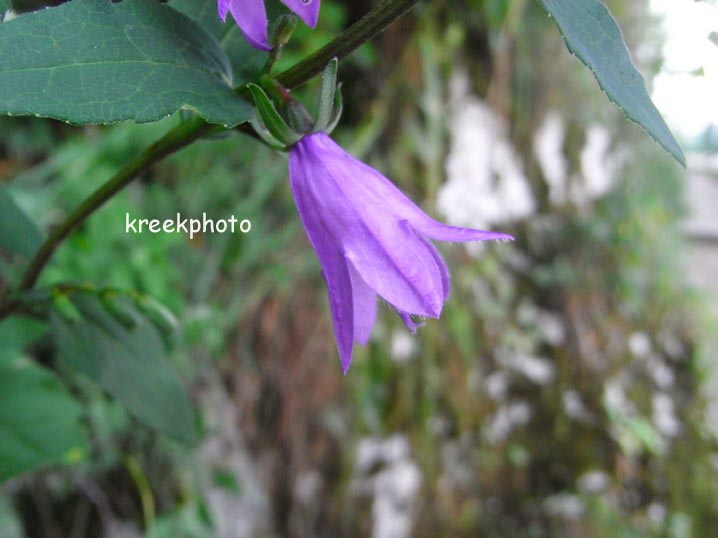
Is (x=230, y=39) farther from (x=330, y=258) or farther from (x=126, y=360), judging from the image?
(x=126, y=360)

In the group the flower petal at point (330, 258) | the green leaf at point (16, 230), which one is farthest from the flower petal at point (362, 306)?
the green leaf at point (16, 230)

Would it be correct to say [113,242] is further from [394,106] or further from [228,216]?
[394,106]

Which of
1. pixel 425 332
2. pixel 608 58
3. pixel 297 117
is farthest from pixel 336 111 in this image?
pixel 425 332

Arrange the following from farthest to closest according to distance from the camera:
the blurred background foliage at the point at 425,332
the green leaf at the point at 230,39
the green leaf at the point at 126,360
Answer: the blurred background foliage at the point at 425,332 < the green leaf at the point at 126,360 < the green leaf at the point at 230,39

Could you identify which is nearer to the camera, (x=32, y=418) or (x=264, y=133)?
(x=264, y=133)

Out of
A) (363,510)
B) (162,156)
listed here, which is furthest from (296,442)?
(162,156)

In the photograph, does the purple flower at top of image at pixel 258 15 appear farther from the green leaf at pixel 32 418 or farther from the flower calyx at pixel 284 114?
the green leaf at pixel 32 418
